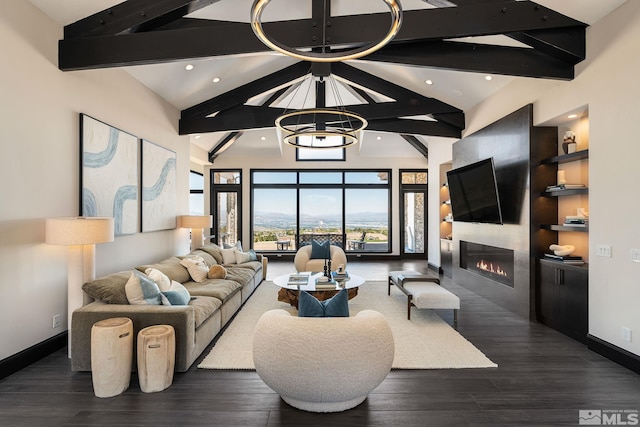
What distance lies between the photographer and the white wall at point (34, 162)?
314 cm

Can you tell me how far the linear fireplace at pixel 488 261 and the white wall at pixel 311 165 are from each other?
13.0 ft

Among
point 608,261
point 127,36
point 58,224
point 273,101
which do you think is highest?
point 273,101

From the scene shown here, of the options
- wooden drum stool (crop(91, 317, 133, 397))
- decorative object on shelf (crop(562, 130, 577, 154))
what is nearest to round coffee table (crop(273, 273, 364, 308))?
wooden drum stool (crop(91, 317, 133, 397))

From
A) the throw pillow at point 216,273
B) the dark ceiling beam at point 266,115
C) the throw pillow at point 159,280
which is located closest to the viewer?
the throw pillow at point 159,280

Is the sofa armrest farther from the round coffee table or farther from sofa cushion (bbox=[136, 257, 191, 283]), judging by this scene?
the round coffee table

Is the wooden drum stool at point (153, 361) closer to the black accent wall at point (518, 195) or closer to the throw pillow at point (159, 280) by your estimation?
the throw pillow at point (159, 280)

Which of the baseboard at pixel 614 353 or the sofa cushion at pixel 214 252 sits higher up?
the sofa cushion at pixel 214 252

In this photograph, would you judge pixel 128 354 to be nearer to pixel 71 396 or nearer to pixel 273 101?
pixel 71 396

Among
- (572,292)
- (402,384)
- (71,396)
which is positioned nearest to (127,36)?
(71,396)

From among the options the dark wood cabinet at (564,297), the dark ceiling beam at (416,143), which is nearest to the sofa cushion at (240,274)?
the dark wood cabinet at (564,297)

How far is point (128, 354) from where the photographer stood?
2.91 metres

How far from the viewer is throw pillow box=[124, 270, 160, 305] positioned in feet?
11.3

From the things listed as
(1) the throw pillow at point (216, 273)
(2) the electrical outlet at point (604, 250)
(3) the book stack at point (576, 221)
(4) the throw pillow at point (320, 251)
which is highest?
(3) the book stack at point (576, 221)

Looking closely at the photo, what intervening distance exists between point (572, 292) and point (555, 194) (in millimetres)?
1285
